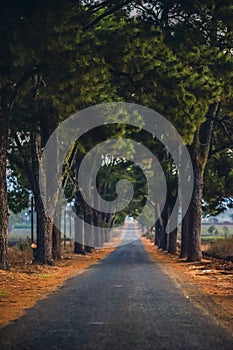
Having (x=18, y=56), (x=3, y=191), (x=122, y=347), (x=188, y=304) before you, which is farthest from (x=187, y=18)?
(x=122, y=347)

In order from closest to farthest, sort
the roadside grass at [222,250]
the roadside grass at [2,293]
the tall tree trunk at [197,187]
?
1. the roadside grass at [2,293]
2. the tall tree trunk at [197,187]
3. the roadside grass at [222,250]

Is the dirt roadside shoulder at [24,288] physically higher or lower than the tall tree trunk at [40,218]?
lower

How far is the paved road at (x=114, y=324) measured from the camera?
786 cm

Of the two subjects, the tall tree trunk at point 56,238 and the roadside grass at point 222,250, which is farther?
the roadside grass at point 222,250

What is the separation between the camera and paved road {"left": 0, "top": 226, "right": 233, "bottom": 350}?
25.8 feet

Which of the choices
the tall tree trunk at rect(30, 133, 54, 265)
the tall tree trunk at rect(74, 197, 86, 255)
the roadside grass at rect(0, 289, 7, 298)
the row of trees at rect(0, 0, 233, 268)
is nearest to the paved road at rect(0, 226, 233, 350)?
the roadside grass at rect(0, 289, 7, 298)

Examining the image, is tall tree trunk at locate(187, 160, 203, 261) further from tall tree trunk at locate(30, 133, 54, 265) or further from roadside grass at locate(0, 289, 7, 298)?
roadside grass at locate(0, 289, 7, 298)

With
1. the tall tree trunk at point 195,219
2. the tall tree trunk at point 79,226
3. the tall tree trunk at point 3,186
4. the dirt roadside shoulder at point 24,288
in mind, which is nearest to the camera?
the dirt roadside shoulder at point 24,288

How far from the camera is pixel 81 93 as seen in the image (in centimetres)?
1770

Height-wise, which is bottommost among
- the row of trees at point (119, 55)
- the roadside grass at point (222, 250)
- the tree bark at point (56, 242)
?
the roadside grass at point (222, 250)

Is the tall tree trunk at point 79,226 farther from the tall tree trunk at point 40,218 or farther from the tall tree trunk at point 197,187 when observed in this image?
the tall tree trunk at point 40,218

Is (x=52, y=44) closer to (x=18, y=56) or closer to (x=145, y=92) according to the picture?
(x=18, y=56)

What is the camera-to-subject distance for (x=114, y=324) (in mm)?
9547

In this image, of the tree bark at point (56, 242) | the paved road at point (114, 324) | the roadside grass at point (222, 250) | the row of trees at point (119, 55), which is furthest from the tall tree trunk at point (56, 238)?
the paved road at point (114, 324)
